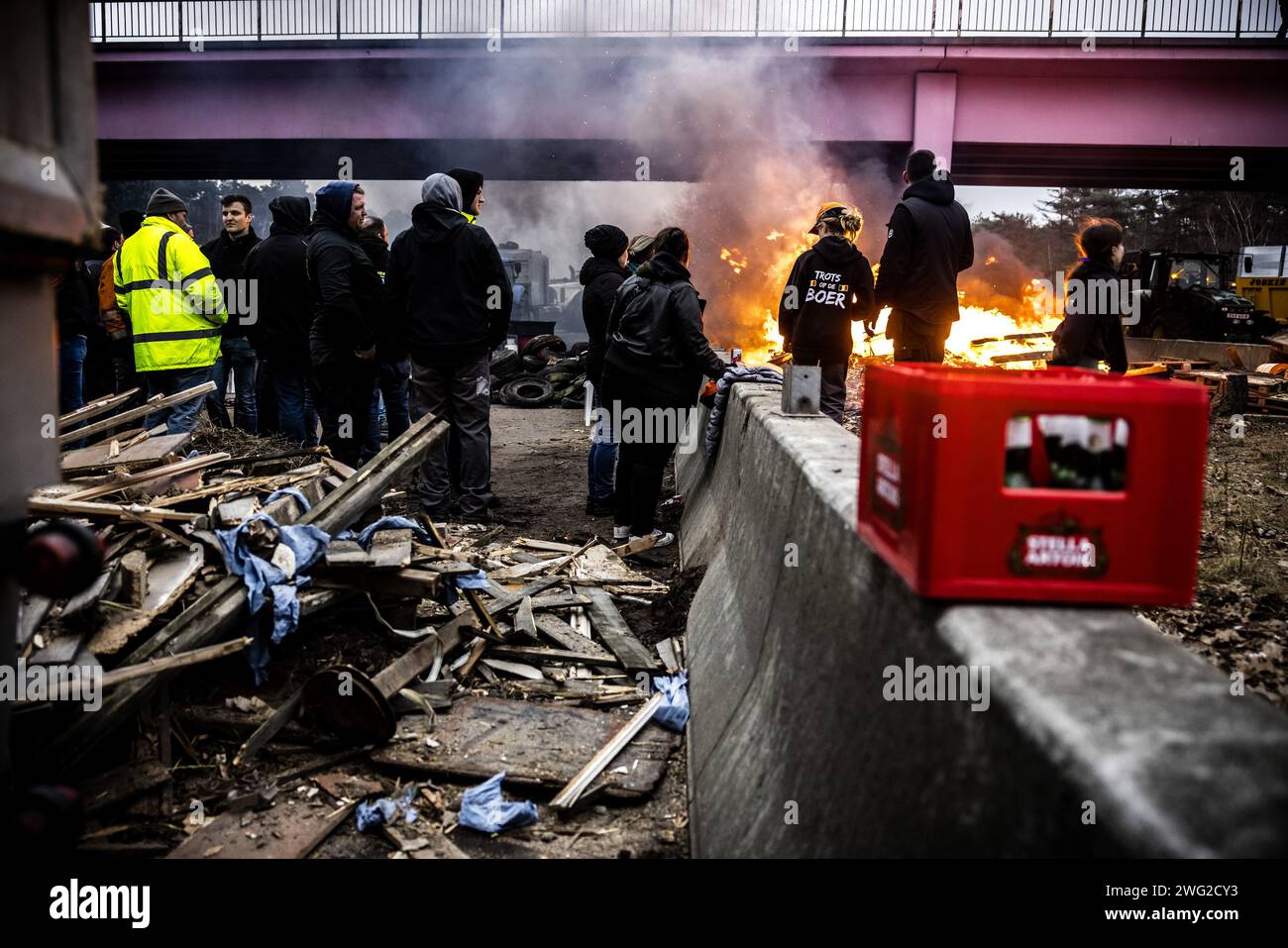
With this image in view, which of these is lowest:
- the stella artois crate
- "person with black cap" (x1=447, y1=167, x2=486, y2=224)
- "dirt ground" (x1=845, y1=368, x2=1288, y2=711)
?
"dirt ground" (x1=845, y1=368, x2=1288, y2=711)

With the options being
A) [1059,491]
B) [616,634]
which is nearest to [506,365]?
[616,634]

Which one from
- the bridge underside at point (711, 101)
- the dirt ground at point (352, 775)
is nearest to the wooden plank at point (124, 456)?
the dirt ground at point (352, 775)

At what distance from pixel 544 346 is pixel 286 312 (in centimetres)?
1138

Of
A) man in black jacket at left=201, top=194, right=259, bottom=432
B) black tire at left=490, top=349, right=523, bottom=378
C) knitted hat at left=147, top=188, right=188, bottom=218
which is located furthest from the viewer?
black tire at left=490, top=349, right=523, bottom=378

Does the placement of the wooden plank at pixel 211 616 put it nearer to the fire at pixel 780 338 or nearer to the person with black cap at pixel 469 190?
the person with black cap at pixel 469 190

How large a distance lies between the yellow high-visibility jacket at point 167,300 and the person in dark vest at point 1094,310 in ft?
23.2

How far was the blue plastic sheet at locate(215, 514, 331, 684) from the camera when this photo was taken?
4.49 m

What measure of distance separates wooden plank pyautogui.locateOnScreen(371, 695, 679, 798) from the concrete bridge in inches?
779

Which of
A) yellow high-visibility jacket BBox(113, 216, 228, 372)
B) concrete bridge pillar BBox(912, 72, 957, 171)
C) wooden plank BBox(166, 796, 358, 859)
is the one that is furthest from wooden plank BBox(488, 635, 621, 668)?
concrete bridge pillar BBox(912, 72, 957, 171)

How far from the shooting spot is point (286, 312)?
353 inches

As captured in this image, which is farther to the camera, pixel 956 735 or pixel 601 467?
pixel 601 467

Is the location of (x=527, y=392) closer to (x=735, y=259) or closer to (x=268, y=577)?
(x=735, y=259)

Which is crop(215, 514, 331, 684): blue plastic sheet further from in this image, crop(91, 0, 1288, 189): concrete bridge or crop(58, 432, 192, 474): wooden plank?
crop(91, 0, 1288, 189): concrete bridge

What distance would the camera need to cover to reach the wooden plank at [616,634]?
17.6ft
